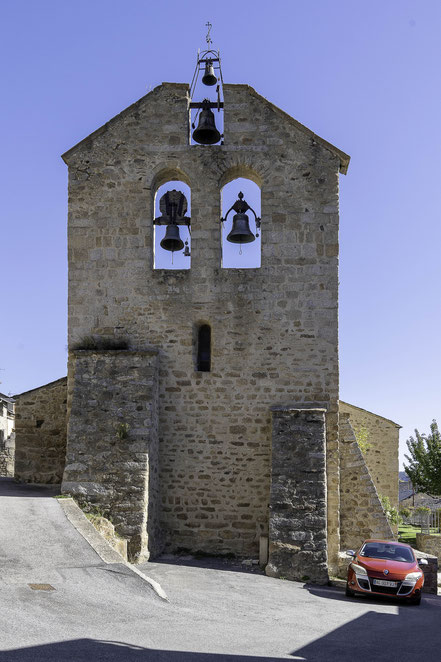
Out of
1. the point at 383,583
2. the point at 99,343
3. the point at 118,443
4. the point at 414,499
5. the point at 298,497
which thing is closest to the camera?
the point at 383,583

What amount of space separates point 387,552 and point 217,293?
5223mm

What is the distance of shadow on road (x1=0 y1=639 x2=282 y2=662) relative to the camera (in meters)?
5.25

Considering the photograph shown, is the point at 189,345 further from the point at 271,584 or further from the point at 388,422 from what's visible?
the point at 388,422

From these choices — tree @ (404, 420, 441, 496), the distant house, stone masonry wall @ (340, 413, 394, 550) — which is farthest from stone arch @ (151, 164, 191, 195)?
the distant house

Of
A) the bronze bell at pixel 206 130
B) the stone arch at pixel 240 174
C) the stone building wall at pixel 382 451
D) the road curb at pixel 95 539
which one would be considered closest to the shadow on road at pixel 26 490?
the road curb at pixel 95 539

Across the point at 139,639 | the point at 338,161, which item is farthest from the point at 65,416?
the point at 139,639

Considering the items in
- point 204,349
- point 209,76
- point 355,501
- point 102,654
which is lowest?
point 102,654

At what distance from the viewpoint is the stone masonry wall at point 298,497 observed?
10625 mm

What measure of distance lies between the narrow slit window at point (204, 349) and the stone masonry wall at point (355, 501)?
2740 millimetres

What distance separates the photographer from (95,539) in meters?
9.34

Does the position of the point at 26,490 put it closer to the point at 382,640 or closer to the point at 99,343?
the point at 99,343

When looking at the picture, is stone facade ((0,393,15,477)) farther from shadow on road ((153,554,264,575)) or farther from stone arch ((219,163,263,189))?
stone arch ((219,163,263,189))

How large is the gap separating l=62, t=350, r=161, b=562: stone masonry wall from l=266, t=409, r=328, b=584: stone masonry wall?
6.59 feet

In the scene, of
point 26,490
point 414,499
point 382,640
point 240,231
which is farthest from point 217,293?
point 414,499
